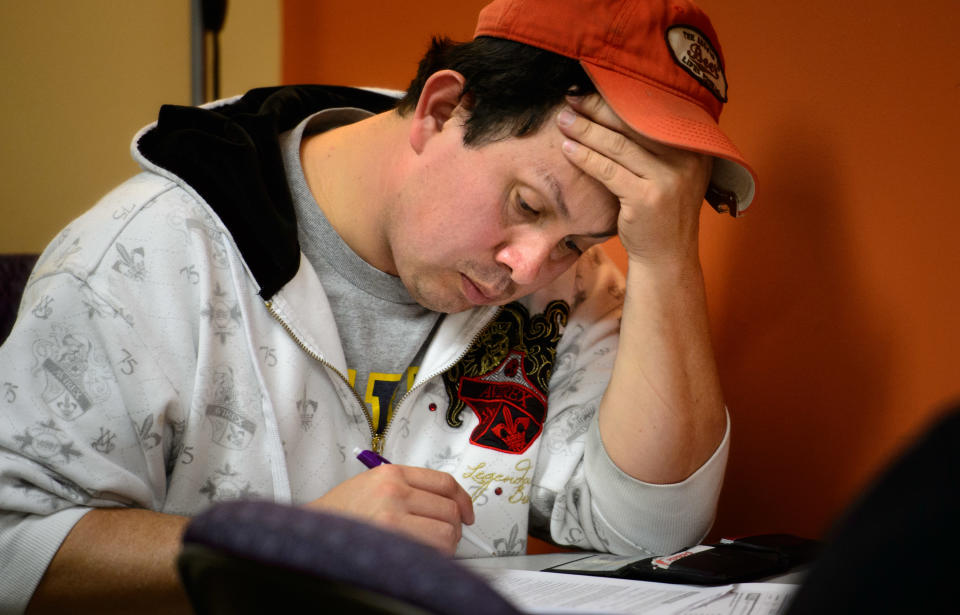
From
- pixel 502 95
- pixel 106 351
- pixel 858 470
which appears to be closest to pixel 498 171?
pixel 502 95

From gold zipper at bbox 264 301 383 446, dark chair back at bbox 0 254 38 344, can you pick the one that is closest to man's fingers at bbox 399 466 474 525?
gold zipper at bbox 264 301 383 446

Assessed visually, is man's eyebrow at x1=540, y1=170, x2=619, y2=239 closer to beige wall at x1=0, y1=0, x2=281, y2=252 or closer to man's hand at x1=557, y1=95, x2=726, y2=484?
man's hand at x1=557, y1=95, x2=726, y2=484

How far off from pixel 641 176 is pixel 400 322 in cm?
40

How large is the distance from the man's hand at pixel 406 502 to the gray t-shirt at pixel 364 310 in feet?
0.97

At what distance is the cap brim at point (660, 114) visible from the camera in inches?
38.7

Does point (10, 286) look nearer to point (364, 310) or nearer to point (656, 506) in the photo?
point (364, 310)

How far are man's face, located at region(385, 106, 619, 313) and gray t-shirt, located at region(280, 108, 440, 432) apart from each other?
111mm

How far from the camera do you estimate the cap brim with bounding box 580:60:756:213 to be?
0.98m

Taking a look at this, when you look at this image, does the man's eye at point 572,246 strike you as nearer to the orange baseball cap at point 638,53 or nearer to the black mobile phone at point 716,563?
the orange baseball cap at point 638,53

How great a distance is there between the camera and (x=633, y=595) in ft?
2.82

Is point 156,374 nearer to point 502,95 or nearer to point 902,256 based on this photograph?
point 502,95

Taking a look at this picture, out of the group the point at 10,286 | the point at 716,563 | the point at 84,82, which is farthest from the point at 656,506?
the point at 84,82

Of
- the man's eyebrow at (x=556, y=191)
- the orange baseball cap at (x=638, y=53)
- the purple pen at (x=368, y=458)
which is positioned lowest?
the purple pen at (x=368, y=458)

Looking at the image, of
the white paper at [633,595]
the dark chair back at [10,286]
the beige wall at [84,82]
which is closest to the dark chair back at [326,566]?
the white paper at [633,595]
